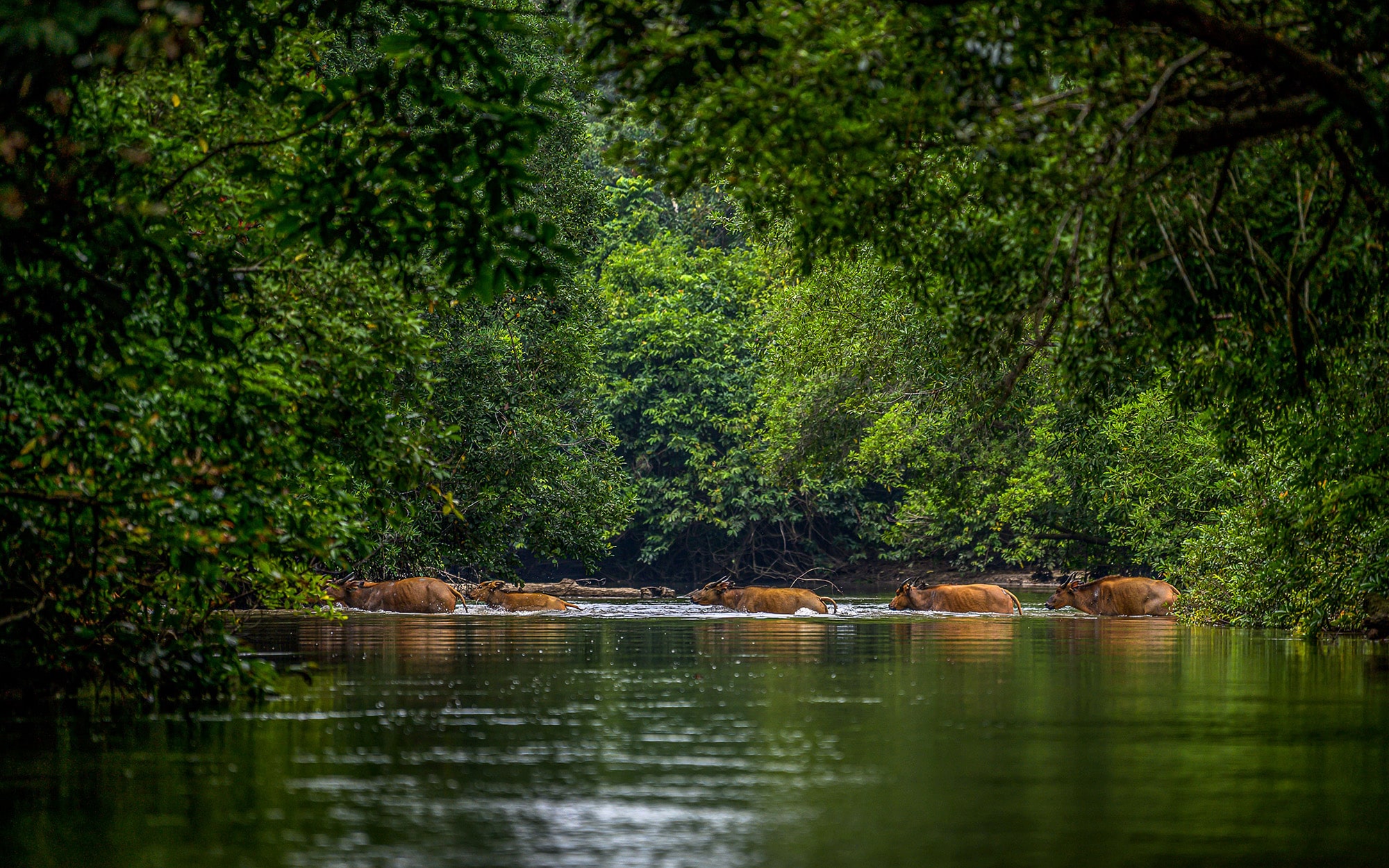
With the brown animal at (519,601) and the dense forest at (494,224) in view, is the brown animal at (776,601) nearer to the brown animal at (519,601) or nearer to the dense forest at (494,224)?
the brown animal at (519,601)

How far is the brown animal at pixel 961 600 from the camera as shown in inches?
1297

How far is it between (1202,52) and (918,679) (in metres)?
5.99

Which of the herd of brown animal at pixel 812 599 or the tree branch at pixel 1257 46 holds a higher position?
the tree branch at pixel 1257 46

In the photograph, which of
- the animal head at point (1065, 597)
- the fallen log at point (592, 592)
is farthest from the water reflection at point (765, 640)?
the fallen log at point (592, 592)

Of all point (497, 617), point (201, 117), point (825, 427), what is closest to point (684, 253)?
point (825, 427)

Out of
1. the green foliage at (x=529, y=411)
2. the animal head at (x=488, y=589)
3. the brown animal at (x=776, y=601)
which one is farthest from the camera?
the animal head at (x=488, y=589)

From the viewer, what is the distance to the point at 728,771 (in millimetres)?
7621

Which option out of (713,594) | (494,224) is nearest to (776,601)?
(713,594)

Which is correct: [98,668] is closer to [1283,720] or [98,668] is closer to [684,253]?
[1283,720]

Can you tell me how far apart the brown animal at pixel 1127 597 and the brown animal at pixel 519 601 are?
418 inches

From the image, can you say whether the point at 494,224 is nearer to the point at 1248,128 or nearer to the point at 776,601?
the point at 1248,128

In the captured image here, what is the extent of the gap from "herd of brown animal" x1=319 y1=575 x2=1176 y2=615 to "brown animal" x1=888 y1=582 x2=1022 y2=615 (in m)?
0.01

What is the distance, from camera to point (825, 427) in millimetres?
37406

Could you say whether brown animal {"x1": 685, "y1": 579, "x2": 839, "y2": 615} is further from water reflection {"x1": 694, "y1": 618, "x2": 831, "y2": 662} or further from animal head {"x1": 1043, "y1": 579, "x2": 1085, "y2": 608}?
animal head {"x1": 1043, "y1": 579, "x2": 1085, "y2": 608}
